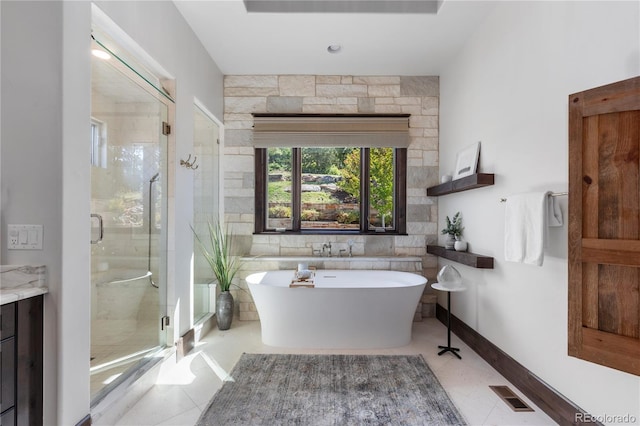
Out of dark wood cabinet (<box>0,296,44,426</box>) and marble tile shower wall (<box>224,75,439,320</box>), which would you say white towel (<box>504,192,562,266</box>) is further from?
dark wood cabinet (<box>0,296,44,426</box>)

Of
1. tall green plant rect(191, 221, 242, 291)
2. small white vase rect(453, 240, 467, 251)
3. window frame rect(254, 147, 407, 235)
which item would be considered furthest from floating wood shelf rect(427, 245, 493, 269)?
tall green plant rect(191, 221, 242, 291)

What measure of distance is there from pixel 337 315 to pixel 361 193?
161cm

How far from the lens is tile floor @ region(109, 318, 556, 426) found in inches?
74.9

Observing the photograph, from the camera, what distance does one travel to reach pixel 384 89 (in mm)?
3797

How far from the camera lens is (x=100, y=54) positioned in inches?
73.2

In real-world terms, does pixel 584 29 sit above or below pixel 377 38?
below

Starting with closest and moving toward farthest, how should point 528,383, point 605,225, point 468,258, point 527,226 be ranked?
1. point 605,225
2. point 527,226
3. point 528,383
4. point 468,258

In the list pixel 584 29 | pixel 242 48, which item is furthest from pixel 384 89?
pixel 584 29

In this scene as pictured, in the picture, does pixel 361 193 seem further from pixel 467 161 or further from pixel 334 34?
pixel 334 34

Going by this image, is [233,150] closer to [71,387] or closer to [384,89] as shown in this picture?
[384,89]

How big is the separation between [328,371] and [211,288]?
64.9 inches

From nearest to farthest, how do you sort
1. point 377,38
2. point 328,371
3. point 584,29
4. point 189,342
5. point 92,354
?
point 584,29 < point 92,354 < point 328,371 < point 189,342 < point 377,38

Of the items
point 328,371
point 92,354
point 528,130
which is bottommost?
point 328,371

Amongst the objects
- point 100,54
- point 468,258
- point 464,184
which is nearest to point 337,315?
point 468,258
